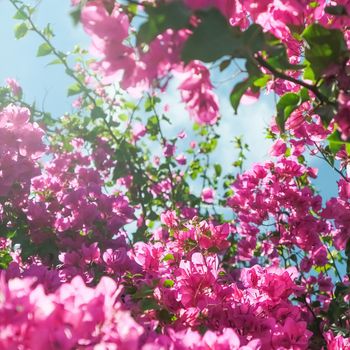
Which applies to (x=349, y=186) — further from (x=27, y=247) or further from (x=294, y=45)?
(x=27, y=247)

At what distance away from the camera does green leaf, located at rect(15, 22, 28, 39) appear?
3717mm

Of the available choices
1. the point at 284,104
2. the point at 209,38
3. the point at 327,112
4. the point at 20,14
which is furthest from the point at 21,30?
the point at 209,38

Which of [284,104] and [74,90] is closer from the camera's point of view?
[284,104]

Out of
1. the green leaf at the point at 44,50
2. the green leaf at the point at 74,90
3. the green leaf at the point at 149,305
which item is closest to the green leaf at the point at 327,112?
the green leaf at the point at 149,305

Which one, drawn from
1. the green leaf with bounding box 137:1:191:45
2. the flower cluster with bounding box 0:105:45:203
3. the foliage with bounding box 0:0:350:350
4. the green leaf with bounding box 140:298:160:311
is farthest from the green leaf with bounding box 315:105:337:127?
the flower cluster with bounding box 0:105:45:203

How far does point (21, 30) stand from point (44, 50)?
21cm

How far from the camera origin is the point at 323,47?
1214 millimetres

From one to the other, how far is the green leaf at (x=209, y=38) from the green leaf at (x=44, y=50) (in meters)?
3.10

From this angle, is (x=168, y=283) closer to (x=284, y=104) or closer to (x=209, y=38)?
(x=284, y=104)

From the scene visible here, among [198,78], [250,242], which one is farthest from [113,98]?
[198,78]

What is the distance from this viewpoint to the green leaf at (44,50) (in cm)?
377

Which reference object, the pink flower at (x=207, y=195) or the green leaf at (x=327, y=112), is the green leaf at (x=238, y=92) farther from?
the pink flower at (x=207, y=195)

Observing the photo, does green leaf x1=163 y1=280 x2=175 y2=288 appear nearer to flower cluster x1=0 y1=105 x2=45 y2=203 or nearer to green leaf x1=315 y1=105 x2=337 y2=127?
green leaf x1=315 y1=105 x2=337 y2=127

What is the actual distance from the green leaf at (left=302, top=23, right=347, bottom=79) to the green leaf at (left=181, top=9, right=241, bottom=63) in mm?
360
